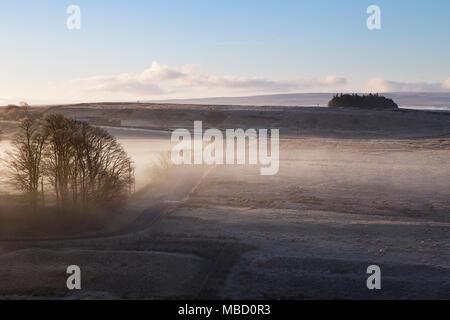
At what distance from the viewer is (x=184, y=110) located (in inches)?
5443

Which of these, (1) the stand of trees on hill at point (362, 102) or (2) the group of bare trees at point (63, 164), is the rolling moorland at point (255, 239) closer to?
(2) the group of bare trees at point (63, 164)

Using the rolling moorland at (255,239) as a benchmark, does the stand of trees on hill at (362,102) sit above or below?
above

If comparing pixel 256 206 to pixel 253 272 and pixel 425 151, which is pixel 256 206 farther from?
pixel 425 151

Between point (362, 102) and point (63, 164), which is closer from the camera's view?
point (63, 164)

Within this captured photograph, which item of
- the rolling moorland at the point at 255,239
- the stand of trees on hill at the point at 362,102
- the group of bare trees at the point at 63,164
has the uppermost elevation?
the stand of trees on hill at the point at 362,102

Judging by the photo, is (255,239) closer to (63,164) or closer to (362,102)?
(63,164)

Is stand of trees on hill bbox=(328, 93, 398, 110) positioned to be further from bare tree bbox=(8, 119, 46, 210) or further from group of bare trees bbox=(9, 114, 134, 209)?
bare tree bbox=(8, 119, 46, 210)

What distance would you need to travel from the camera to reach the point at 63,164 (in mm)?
39469

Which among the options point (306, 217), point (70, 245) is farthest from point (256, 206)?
point (70, 245)

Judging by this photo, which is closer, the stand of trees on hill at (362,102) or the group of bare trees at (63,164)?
the group of bare trees at (63,164)

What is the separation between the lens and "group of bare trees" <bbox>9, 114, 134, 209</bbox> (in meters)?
38.7

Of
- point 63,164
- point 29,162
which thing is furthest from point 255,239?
point 29,162

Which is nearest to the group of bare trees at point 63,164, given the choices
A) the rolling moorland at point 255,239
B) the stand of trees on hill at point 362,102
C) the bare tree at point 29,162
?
the bare tree at point 29,162

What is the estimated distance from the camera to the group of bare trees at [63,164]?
38.7 m
